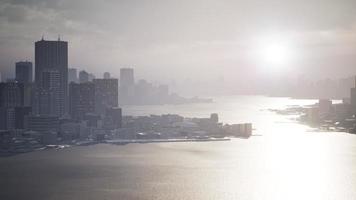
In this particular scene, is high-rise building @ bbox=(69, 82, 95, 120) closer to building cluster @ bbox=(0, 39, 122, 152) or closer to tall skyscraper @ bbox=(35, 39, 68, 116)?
building cluster @ bbox=(0, 39, 122, 152)

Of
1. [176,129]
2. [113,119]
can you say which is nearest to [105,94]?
[113,119]

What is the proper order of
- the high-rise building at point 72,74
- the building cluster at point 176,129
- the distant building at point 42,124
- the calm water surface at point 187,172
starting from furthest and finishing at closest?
the high-rise building at point 72,74 → the distant building at point 42,124 → the building cluster at point 176,129 → the calm water surface at point 187,172

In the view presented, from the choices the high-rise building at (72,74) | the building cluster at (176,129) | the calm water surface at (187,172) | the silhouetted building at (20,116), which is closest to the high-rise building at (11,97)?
the silhouetted building at (20,116)

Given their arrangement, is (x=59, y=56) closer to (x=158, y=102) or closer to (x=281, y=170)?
(x=281, y=170)

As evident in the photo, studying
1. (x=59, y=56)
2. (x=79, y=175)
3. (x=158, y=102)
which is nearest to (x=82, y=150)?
(x=79, y=175)

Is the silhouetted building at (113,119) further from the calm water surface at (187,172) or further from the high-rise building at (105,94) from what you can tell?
the calm water surface at (187,172)

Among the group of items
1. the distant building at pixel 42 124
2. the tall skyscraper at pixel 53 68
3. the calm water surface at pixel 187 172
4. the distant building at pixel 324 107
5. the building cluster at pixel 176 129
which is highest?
the tall skyscraper at pixel 53 68

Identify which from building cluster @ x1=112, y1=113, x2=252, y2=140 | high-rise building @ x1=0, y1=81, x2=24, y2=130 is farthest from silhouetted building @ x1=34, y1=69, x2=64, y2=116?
building cluster @ x1=112, y1=113, x2=252, y2=140

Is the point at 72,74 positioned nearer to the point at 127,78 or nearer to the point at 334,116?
the point at 127,78
